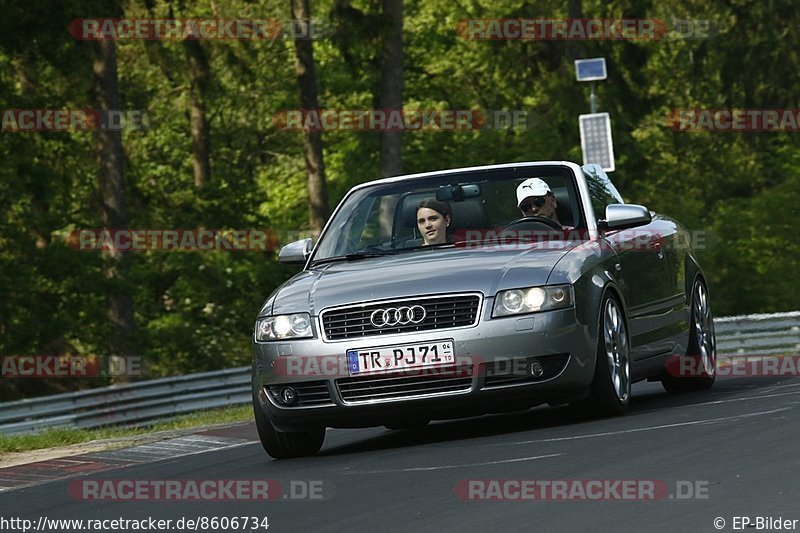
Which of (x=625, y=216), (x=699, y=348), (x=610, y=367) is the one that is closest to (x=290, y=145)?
(x=699, y=348)

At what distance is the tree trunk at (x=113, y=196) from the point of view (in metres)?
33.3

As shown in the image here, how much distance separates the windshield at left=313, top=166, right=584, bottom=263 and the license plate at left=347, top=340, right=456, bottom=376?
1.45 metres

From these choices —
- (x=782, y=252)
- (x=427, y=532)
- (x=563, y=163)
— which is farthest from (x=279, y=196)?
(x=427, y=532)

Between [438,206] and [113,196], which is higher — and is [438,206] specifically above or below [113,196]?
above

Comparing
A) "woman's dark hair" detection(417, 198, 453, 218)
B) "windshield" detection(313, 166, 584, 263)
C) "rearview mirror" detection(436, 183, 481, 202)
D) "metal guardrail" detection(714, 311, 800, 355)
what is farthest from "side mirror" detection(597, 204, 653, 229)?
"metal guardrail" detection(714, 311, 800, 355)

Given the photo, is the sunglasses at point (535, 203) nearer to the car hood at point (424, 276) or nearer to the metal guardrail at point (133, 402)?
the car hood at point (424, 276)

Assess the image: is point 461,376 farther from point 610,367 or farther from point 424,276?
point 610,367

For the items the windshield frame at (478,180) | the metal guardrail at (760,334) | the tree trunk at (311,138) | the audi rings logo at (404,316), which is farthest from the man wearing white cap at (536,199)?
the tree trunk at (311,138)

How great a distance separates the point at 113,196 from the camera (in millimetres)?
35031

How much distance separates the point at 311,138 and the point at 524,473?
31.9m

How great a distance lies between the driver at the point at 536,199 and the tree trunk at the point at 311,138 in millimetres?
26563

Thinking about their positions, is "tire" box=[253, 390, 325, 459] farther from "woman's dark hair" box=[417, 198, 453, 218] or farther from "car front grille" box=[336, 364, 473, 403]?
"woman's dark hair" box=[417, 198, 453, 218]

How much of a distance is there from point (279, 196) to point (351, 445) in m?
38.1

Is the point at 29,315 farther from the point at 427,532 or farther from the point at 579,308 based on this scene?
the point at 427,532
